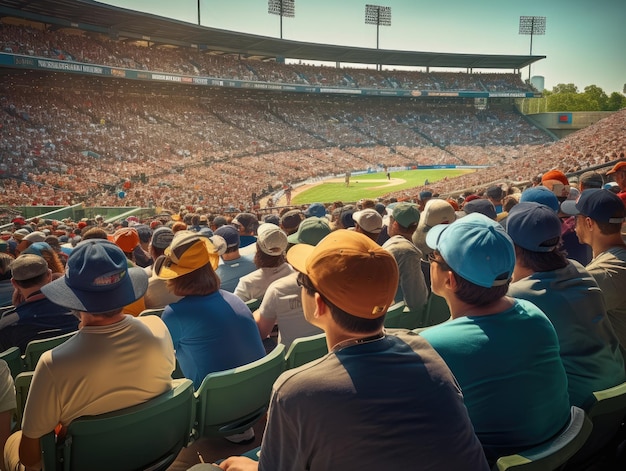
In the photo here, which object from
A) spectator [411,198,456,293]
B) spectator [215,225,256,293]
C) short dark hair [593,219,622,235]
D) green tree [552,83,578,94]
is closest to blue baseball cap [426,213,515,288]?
short dark hair [593,219,622,235]

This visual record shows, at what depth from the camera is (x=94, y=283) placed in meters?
2.89

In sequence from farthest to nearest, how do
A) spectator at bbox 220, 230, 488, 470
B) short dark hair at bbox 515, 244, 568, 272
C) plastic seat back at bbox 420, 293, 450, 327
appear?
plastic seat back at bbox 420, 293, 450, 327 → short dark hair at bbox 515, 244, 568, 272 → spectator at bbox 220, 230, 488, 470

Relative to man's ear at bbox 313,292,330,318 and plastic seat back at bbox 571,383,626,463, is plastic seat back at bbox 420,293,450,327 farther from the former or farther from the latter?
man's ear at bbox 313,292,330,318

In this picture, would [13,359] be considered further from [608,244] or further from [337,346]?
[608,244]

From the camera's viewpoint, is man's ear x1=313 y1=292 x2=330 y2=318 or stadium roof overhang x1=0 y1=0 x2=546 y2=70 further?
stadium roof overhang x1=0 y1=0 x2=546 y2=70

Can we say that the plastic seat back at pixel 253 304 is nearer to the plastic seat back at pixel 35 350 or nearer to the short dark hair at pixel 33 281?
the plastic seat back at pixel 35 350

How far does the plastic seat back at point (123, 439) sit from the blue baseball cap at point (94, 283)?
599 millimetres

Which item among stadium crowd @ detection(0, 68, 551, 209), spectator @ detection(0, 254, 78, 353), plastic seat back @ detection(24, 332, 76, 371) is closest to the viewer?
plastic seat back @ detection(24, 332, 76, 371)

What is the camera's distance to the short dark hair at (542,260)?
324 centimetres

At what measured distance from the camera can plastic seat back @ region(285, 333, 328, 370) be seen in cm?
353

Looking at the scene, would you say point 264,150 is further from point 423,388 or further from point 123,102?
point 423,388

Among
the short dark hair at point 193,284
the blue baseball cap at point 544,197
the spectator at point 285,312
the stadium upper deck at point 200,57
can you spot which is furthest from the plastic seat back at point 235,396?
the stadium upper deck at point 200,57

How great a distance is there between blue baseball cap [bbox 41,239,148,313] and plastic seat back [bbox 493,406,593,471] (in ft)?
7.05

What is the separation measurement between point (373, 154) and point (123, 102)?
24.6 meters
